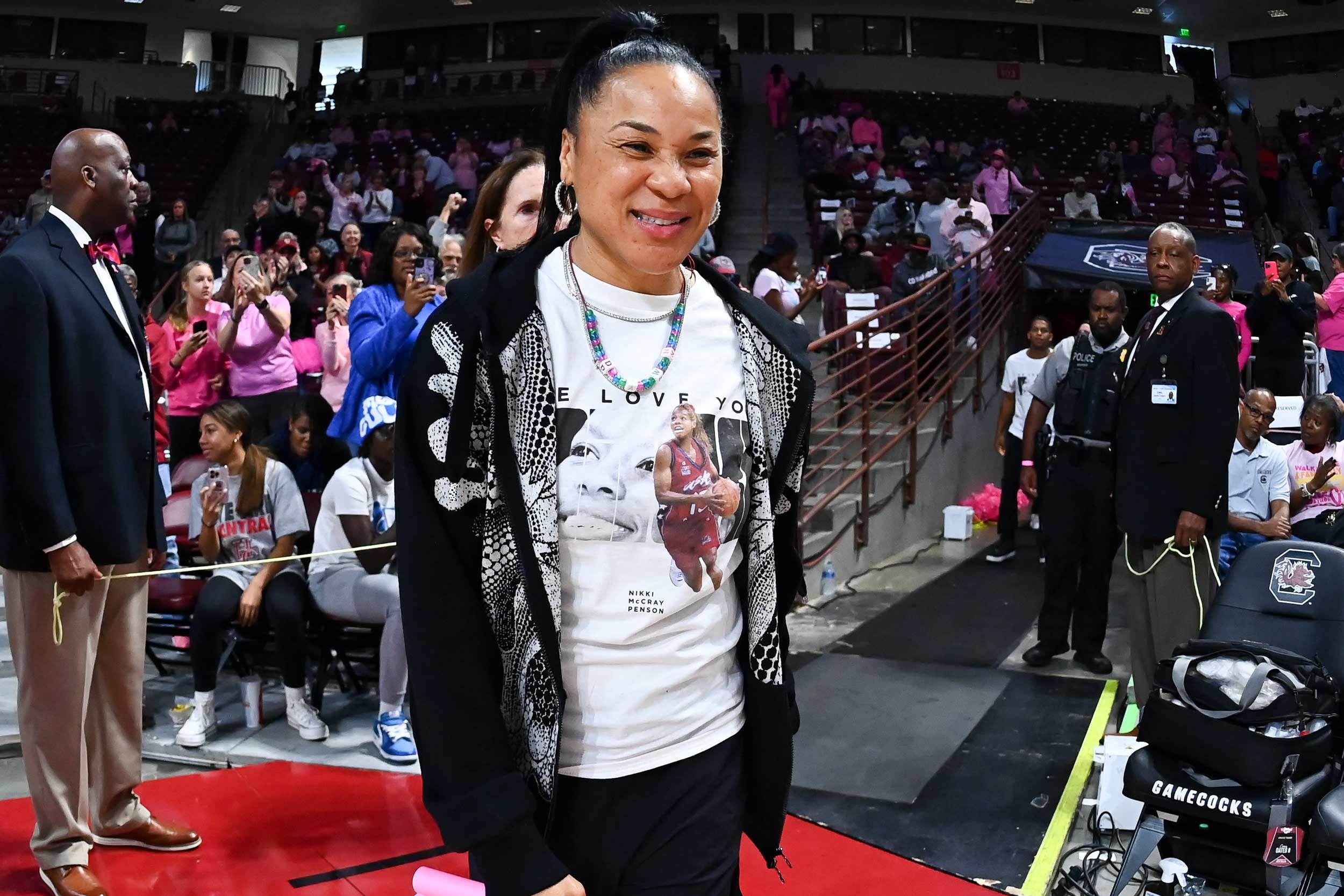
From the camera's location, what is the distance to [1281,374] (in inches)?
375

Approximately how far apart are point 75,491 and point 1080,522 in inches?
168

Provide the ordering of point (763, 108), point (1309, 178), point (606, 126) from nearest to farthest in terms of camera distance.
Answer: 1. point (606, 126)
2. point (1309, 178)
3. point (763, 108)

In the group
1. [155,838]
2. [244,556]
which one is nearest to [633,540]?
[155,838]

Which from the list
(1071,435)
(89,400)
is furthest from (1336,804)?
(89,400)

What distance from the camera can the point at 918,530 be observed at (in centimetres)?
891

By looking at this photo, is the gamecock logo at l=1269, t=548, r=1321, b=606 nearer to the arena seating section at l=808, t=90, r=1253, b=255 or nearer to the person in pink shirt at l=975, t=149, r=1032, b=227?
the arena seating section at l=808, t=90, r=1253, b=255

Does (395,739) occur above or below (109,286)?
below

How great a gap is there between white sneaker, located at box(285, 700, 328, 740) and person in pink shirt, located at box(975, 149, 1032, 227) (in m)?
12.5

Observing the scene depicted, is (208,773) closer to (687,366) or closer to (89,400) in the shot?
(89,400)

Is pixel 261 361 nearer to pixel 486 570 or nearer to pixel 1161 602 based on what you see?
pixel 1161 602

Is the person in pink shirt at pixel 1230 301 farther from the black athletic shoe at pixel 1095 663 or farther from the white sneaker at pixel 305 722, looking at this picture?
the white sneaker at pixel 305 722

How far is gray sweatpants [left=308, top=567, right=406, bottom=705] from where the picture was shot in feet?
14.8

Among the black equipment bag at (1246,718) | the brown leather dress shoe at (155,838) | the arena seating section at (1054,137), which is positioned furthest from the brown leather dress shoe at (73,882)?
the arena seating section at (1054,137)

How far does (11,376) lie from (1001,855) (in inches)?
121
